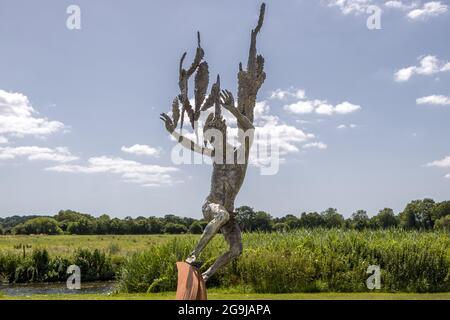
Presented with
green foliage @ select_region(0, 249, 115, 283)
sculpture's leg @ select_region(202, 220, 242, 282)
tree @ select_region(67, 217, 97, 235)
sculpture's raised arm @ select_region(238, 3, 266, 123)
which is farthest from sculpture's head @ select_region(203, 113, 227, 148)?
tree @ select_region(67, 217, 97, 235)

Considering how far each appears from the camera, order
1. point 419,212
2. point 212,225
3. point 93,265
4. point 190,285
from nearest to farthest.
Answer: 1. point 190,285
2. point 212,225
3. point 93,265
4. point 419,212

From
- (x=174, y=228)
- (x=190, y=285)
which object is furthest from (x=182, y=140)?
(x=174, y=228)

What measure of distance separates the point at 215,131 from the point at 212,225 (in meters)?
1.54

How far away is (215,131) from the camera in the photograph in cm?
760

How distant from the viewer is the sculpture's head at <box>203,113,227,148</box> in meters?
7.56

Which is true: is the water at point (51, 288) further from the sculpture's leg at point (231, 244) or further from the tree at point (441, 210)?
the tree at point (441, 210)

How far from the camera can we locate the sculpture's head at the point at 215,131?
24.8ft

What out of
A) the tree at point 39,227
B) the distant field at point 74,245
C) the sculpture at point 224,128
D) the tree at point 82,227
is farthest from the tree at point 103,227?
the sculpture at point 224,128

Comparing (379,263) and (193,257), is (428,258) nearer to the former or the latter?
(379,263)

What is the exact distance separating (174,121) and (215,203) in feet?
4.77

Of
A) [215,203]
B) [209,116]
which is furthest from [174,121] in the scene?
[215,203]

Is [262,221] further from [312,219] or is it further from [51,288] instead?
[51,288]

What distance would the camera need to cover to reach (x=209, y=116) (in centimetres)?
771
